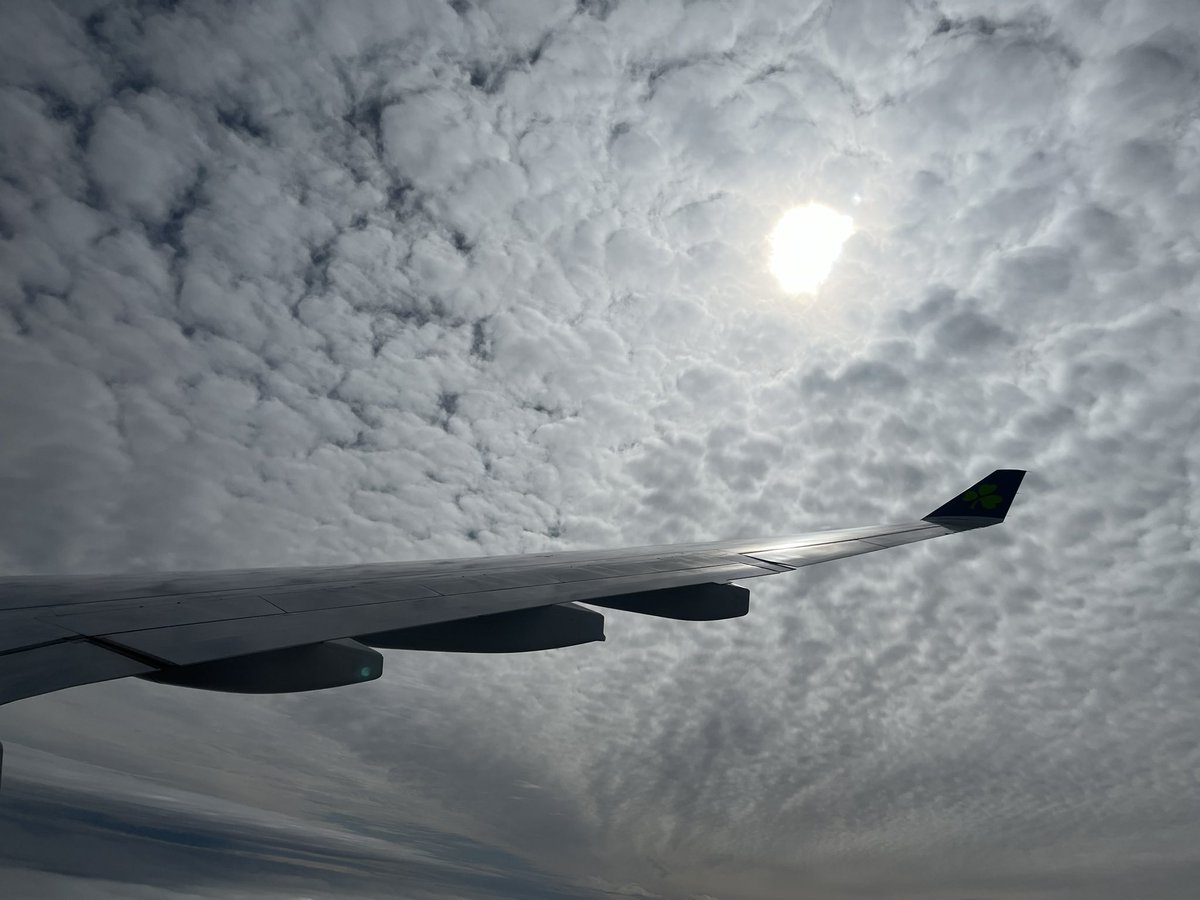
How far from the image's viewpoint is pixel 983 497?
1048cm

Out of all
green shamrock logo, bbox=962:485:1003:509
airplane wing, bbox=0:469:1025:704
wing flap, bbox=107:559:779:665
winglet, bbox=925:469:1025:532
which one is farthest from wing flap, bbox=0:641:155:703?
green shamrock logo, bbox=962:485:1003:509

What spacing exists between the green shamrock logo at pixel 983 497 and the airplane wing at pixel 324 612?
3525 mm

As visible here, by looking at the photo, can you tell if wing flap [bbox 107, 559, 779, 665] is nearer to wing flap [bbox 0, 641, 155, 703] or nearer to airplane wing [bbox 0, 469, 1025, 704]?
airplane wing [bbox 0, 469, 1025, 704]

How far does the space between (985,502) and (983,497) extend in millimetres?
91

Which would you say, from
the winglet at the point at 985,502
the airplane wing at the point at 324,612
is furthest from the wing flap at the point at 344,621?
the winglet at the point at 985,502

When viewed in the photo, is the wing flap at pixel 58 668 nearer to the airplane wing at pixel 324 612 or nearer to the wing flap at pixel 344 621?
the airplane wing at pixel 324 612

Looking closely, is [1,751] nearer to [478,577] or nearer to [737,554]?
[478,577]

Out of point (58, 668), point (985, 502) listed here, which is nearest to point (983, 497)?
point (985, 502)

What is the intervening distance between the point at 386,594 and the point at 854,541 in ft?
24.3

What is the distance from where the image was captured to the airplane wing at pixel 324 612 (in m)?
3.72

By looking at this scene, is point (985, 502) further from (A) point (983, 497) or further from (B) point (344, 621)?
(B) point (344, 621)

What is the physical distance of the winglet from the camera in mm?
10266

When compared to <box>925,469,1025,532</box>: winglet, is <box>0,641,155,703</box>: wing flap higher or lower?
lower

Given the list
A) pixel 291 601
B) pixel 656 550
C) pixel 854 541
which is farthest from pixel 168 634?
pixel 854 541
